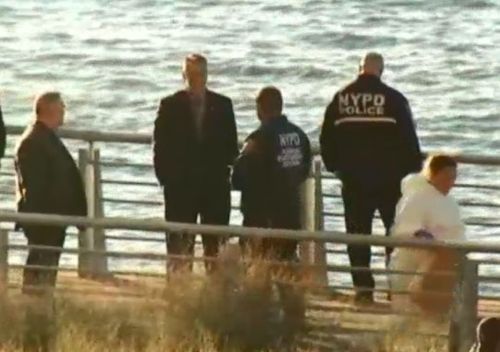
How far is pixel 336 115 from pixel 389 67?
30.2 meters

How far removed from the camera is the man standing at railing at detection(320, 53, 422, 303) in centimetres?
1412

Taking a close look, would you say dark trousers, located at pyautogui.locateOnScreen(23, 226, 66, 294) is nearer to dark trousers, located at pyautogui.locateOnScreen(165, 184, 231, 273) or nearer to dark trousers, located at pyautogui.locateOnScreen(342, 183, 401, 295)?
dark trousers, located at pyautogui.locateOnScreen(165, 184, 231, 273)

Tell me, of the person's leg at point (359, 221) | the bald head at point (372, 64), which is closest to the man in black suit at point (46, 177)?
the person's leg at point (359, 221)

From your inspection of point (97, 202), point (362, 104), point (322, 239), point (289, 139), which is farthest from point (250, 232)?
point (97, 202)

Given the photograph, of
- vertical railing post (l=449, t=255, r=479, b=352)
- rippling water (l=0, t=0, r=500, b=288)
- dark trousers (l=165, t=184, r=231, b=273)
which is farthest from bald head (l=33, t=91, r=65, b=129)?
rippling water (l=0, t=0, r=500, b=288)

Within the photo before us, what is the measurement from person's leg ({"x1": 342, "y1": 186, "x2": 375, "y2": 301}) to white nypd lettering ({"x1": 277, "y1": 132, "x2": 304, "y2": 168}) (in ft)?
1.91

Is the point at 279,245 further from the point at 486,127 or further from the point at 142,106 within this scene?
the point at 142,106

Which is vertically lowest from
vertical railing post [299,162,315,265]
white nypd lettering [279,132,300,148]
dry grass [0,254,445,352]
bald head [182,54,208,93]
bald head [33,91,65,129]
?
dry grass [0,254,445,352]

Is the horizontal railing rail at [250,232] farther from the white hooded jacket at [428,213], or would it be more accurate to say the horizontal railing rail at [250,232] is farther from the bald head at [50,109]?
the bald head at [50,109]

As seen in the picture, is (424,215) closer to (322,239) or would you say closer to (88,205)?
(322,239)

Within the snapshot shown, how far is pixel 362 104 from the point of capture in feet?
46.3

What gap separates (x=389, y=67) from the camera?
44312 mm

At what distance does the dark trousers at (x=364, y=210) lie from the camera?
1447cm

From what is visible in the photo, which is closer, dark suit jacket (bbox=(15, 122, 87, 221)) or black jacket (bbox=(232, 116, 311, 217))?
dark suit jacket (bbox=(15, 122, 87, 221))
